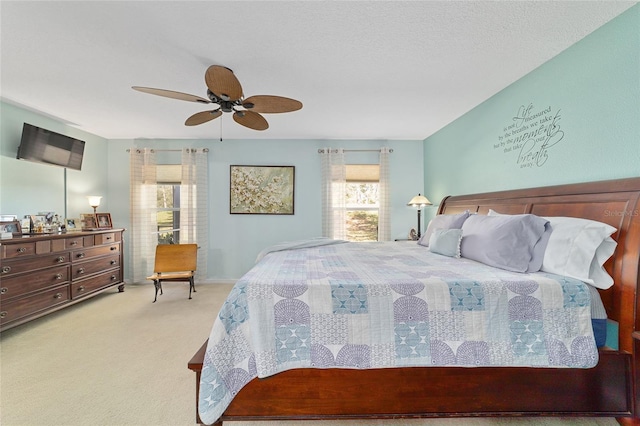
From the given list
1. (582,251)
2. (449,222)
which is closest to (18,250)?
(449,222)

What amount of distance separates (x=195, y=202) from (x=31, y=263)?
2167mm

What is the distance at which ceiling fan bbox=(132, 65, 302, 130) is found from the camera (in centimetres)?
195

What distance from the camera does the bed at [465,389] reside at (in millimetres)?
1465

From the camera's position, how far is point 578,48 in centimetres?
204

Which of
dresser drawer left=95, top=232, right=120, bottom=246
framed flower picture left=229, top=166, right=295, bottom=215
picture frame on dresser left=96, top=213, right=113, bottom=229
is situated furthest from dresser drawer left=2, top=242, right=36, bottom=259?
framed flower picture left=229, top=166, right=295, bottom=215

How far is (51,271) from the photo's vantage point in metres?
3.13

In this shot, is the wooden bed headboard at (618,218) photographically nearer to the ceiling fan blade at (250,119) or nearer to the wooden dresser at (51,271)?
the ceiling fan blade at (250,119)

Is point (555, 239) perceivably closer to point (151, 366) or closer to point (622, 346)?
point (622, 346)

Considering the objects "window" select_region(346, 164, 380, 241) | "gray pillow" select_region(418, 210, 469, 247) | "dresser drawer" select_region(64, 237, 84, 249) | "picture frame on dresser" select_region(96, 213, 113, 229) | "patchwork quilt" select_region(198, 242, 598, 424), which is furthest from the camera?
"window" select_region(346, 164, 380, 241)

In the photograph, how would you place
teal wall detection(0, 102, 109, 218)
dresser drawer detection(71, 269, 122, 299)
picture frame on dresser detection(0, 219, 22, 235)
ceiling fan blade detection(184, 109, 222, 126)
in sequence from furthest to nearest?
dresser drawer detection(71, 269, 122, 299) < teal wall detection(0, 102, 109, 218) < picture frame on dresser detection(0, 219, 22, 235) < ceiling fan blade detection(184, 109, 222, 126)

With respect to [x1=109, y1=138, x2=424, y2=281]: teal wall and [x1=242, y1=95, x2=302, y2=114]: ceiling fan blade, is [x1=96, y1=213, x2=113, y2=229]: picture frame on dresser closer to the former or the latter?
[x1=109, y1=138, x2=424, y2=281]: teal wall

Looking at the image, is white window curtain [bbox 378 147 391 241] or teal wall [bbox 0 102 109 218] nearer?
teal wall [bbox 0 102 109 218]

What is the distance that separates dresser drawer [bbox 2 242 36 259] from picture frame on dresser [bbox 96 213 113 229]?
1490mm

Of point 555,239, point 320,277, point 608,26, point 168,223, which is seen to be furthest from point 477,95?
point 168,223
